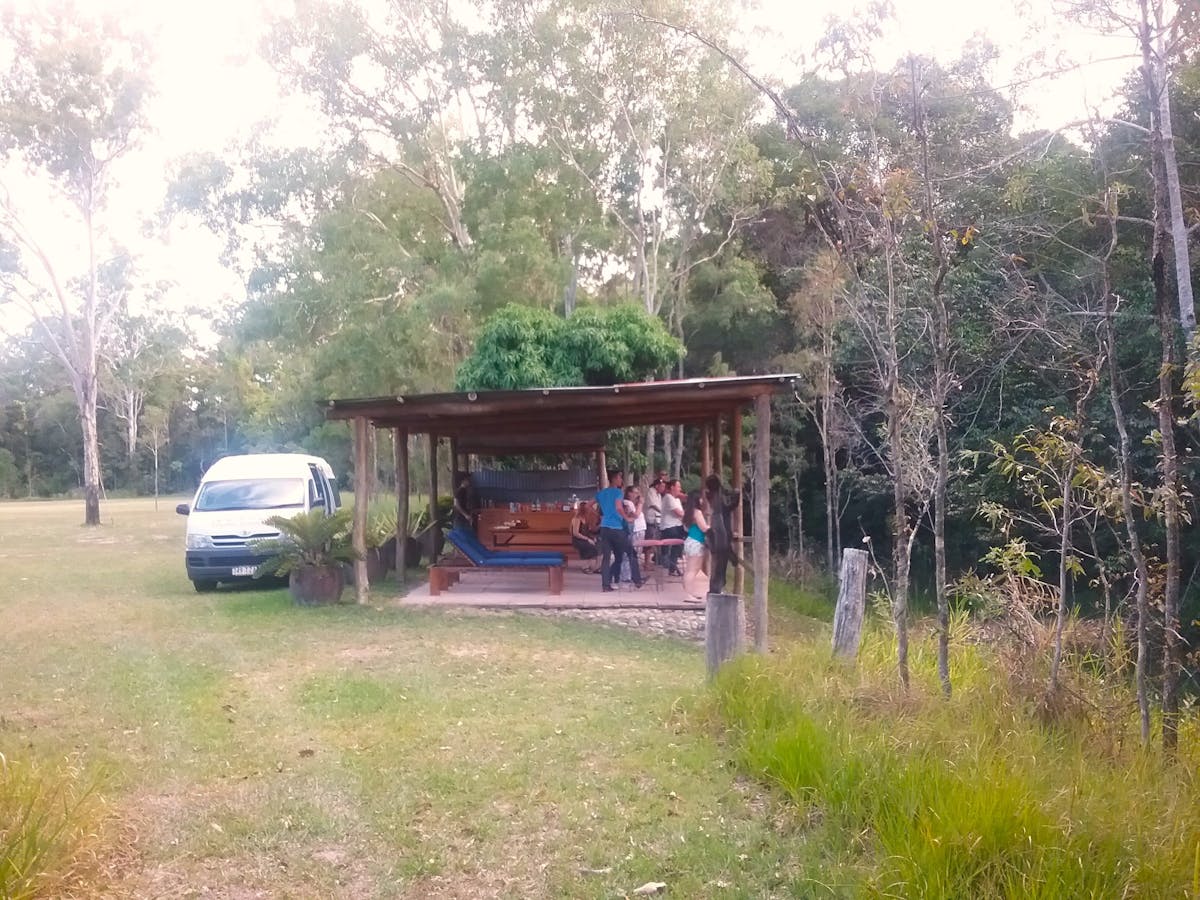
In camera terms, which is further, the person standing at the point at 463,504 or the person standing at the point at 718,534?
the person standing at the point at 463,504

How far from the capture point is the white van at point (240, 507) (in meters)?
13.9

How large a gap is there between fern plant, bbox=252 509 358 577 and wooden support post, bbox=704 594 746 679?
21.4 feet

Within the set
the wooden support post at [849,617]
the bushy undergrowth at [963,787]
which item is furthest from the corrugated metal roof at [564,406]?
the bushy undergrowth at [963,787]

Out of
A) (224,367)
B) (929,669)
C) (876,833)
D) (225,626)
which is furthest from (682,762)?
(224,367)

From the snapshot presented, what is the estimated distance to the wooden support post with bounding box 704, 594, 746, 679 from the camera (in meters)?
6.88

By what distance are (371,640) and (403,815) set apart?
5177 millimetres

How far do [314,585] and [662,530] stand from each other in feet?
16.3

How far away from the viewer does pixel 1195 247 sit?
9.67 m

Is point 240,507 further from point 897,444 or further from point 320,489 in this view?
point 897,444

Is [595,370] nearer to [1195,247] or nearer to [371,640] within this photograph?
[371,640]

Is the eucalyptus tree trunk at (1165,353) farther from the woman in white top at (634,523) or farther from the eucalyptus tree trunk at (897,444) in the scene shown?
the woman in white top at (634,523)

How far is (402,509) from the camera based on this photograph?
15281 mm

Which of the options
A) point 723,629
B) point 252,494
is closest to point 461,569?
point 252,494

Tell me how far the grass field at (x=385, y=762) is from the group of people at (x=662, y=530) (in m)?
1.75
